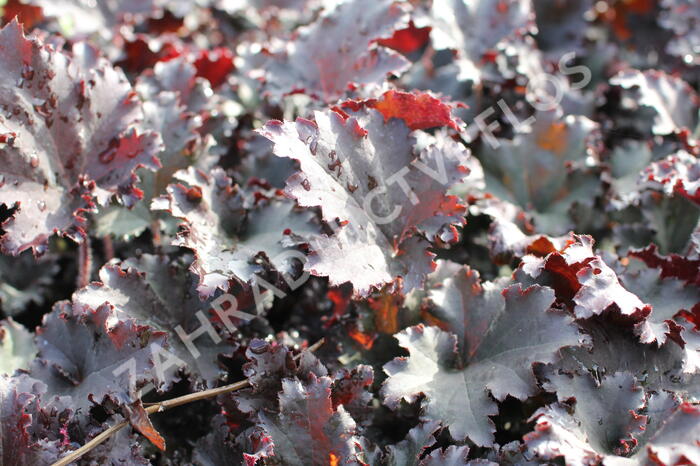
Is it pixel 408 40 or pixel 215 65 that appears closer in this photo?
pixel 215 65

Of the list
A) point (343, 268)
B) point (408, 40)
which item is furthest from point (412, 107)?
point (408, 40)

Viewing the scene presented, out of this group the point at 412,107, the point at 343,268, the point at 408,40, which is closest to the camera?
the point at 343,268

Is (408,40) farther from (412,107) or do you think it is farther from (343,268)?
(343,268)

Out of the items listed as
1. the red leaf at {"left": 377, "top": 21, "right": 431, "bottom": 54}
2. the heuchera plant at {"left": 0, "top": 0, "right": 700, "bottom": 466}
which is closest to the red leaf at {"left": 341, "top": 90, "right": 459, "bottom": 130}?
the heuchera plant at {"left": 0, "top": 0, "right": 700, "bottom": 466}

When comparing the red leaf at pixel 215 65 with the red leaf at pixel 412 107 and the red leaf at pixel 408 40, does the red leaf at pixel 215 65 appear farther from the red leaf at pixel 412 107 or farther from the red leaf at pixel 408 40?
the red leaf at pixel 412 107

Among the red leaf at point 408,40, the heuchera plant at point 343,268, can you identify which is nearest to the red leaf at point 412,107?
the heuchera plant at point 343,268

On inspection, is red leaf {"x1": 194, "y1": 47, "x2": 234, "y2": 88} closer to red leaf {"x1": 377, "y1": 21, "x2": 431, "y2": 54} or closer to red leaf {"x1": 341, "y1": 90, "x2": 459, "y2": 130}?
red leaf {"x1": 377, "y1": 21, "x2": 431, "y2": 54}

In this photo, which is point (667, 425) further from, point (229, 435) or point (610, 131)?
point (610, 131)

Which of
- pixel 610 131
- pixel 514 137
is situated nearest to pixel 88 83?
pixel 514 137

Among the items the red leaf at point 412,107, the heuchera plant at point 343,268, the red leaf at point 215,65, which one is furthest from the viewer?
the red leaf at point 215,65
